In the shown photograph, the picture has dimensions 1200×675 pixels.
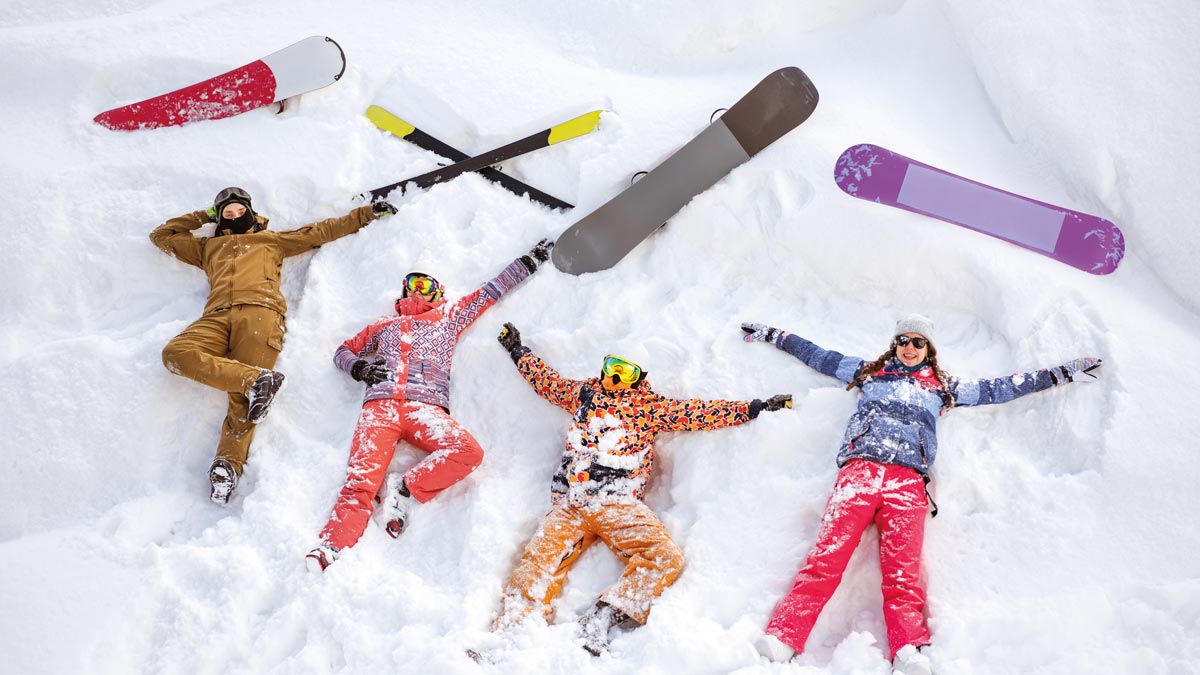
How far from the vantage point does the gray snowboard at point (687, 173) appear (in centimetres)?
430

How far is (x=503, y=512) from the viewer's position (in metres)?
3.64

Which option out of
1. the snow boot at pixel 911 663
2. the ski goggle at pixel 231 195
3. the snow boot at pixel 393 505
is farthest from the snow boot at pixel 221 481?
the snow boot at pixel 911 663

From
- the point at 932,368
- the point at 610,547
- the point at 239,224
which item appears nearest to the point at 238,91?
the point at 239,224

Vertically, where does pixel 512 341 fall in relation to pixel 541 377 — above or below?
above

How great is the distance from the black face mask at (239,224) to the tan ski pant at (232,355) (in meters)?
0.45

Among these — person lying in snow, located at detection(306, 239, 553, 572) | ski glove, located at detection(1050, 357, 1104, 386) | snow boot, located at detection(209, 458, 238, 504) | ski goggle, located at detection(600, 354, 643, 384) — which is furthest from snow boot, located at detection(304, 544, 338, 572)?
ski glove, located at detection(1050, 357, 1104, 386)

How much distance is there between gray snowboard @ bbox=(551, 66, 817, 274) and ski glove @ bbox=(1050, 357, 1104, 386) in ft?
5.32

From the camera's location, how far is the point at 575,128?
4719 millimetres

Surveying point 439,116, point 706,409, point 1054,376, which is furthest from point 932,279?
point 439,116

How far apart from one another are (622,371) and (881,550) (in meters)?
1.14

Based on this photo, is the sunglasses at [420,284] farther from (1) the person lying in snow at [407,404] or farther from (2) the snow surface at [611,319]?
(2) the snow surface at [611,319]

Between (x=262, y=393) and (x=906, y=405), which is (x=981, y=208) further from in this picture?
(x=262, y=393)

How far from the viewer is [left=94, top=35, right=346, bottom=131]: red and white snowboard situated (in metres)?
4.88

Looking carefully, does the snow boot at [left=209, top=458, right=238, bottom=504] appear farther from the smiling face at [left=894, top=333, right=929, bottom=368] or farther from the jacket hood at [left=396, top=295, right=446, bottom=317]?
the smiling face at [left=894, top=333, right=929, bottom=368]
